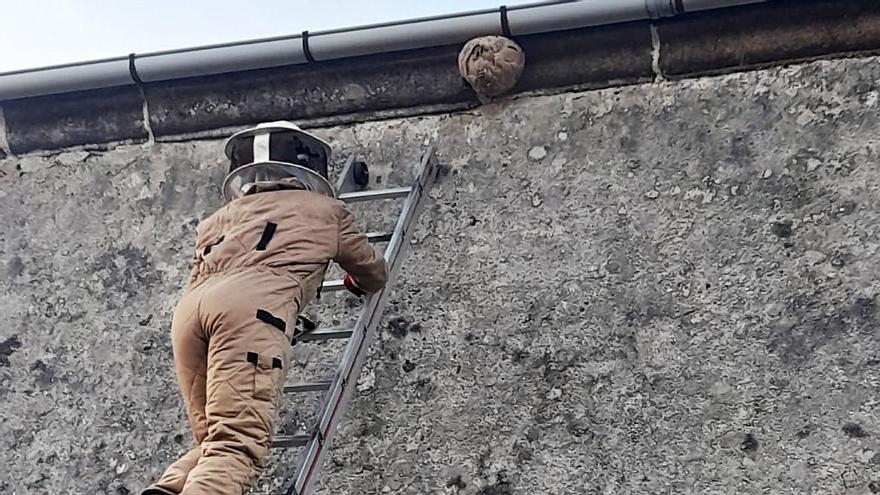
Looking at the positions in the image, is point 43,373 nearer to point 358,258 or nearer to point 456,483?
point 358,258

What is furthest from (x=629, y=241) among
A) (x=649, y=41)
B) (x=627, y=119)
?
(x=649, y=41)

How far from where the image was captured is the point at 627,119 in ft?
13.1

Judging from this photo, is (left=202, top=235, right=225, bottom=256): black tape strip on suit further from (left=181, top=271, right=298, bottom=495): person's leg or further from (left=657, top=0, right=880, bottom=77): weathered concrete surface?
(left=657, top=0, right=880, bottom=77): weathered concrete surface

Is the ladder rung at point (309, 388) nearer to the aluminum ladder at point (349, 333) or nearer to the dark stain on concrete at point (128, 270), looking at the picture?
the aluminum ladder at point (349, 333)

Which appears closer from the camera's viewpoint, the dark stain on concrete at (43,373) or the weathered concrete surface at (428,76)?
the weathered concrete surface at (428,76)

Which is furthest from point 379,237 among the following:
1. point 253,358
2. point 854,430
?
point 854,430

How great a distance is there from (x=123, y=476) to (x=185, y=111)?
1453 millimetres

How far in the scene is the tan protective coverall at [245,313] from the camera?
2.92 m

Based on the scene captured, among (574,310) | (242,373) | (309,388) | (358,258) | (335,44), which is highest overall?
(335,44)

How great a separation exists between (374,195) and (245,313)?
0.99 metres

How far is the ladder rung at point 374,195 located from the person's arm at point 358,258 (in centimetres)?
39

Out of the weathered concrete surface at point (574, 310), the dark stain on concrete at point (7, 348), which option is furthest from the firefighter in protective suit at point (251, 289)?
the dark stain on concrete at point (7, 348)

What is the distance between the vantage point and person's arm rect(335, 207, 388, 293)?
3.46 meters

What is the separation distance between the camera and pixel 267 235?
3.28m
